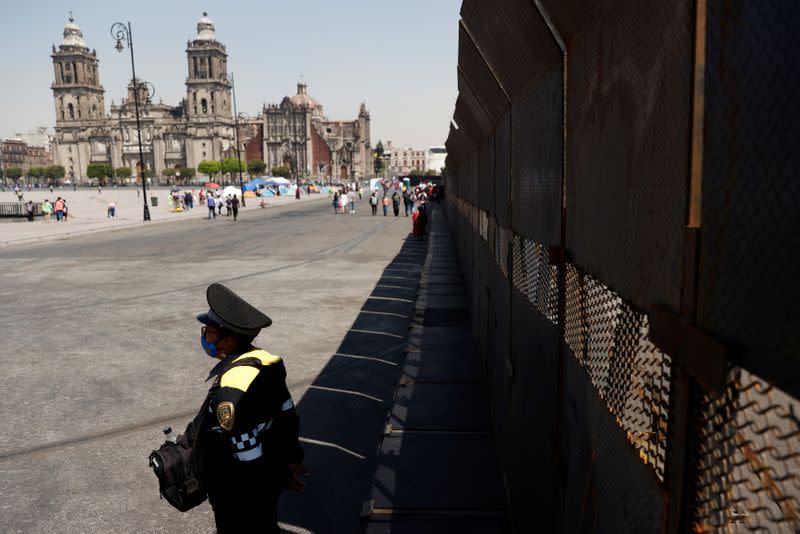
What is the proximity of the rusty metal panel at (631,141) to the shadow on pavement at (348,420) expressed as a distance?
3.23 m

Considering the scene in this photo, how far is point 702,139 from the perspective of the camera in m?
1.28

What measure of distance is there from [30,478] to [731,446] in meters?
5.71

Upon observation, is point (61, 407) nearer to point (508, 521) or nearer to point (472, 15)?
point (508, 521)

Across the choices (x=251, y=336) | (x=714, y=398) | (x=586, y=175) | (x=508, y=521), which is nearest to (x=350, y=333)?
(x=508, y=521)

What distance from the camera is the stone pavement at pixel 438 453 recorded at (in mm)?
4430

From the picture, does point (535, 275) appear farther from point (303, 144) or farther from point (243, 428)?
point (303, 144)

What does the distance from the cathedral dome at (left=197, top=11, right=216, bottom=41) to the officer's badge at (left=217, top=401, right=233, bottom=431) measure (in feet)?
543

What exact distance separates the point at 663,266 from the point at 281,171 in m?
159

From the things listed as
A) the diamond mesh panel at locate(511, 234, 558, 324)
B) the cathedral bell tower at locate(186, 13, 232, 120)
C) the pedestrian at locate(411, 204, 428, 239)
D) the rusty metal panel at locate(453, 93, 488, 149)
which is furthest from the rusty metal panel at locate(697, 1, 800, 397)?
the cathedral bell tower at locate(186, 13, 232, 120)

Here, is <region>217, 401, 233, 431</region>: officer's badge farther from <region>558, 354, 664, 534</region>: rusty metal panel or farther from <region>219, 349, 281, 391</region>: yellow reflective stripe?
<region>558, 354, 664, 534</region>: rusty metal panel

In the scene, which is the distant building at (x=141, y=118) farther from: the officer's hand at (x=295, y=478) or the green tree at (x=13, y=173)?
the officer's hand at (x=295, y=478)

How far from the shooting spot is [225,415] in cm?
305

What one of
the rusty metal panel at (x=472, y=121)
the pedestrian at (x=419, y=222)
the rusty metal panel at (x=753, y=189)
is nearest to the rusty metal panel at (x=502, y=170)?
the rusty metal panel at (x=472, y=121)

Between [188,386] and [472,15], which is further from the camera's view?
[188,386]
